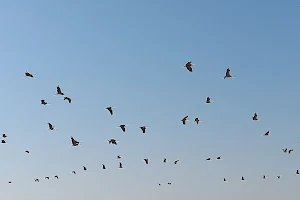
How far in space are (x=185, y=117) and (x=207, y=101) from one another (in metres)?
3.16

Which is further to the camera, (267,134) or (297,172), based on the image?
(297,172)

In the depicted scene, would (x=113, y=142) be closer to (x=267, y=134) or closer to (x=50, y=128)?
(x=50, y=128)

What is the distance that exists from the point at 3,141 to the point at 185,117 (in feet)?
79.9

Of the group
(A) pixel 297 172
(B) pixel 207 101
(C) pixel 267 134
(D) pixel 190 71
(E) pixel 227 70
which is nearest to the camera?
(D) pixel 190 71

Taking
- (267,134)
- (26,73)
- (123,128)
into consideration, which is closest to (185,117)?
(123,128)

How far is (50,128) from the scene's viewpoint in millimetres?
63719

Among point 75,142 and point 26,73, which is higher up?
point 26,73

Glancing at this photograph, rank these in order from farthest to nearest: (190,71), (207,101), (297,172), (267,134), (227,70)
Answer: (297,172) → (267,134) → (207,101) → (227,70) → (190,71)

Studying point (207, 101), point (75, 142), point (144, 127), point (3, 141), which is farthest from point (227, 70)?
point (3, 141)

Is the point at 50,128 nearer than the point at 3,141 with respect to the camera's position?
Yes

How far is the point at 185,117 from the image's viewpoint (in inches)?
2591

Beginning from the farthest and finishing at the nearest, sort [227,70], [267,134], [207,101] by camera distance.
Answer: [267,134] → [207,101] → [227,70]

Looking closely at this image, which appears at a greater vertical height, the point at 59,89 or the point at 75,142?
the point at 59,89

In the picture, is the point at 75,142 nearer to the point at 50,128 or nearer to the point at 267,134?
the point at 50,128
